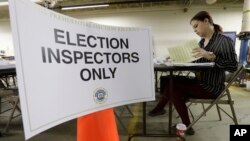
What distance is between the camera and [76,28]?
65 cm

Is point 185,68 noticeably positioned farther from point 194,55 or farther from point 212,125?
point 212,125

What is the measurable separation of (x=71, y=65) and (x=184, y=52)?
1.23 m

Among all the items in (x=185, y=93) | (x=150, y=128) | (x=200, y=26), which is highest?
(x=200, y=26)

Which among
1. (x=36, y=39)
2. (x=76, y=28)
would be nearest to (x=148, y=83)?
(x=76, y=28)

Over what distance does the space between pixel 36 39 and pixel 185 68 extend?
1.23 meters

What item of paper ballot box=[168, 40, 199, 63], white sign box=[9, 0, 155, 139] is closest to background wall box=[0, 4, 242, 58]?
paper ballot box=[168, 40, 199, 63]

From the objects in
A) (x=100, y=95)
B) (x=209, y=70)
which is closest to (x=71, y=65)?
(x=100, y=95)

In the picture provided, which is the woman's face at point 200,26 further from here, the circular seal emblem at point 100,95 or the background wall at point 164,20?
the background wall at point 164,20

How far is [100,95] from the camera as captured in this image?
72 centimetres

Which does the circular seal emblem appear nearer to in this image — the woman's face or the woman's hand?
the woman's hand

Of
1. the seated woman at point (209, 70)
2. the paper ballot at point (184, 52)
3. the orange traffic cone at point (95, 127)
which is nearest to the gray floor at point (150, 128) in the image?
the seated woman at point (209, 70)

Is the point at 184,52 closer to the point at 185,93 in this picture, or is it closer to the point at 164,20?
the point at 185,93

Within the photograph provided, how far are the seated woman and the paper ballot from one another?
40 mm

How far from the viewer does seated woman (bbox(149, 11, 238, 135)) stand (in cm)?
164
